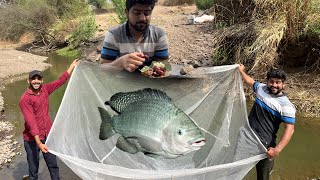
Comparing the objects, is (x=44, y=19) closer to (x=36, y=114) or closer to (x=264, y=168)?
(x=36, y=114)

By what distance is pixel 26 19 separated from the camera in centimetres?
2256

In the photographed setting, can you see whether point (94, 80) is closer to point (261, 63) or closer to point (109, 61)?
point (109, 61)

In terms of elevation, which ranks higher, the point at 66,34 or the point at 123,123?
the point at 123,123

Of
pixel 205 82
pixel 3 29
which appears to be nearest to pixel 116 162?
pixel 205 82

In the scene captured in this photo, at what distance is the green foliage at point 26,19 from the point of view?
2228cm

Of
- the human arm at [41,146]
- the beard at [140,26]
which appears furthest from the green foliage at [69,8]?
the beard at [140,26]

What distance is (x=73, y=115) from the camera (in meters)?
3.03

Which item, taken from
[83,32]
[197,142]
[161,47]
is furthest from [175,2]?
[197,142]

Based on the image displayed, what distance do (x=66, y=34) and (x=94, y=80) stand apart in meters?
18.8

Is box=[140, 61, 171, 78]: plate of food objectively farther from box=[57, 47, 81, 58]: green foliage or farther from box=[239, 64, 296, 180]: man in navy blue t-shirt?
box=[57, 47, 81, 58]: green foliage

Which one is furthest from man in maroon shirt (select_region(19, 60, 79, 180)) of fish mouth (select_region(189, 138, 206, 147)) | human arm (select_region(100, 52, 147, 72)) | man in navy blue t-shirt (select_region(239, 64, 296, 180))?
man in navy blue t-shirt (select_region(239, 64, 296, 180))

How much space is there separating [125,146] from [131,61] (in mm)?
720

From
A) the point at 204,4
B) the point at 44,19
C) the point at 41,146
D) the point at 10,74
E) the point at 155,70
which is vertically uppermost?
the point at 155,70

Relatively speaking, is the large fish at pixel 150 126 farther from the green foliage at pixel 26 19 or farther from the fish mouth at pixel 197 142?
the green foliage at pixel 26 19
